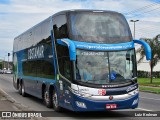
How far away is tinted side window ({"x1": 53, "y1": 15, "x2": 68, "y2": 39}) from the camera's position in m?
14.0

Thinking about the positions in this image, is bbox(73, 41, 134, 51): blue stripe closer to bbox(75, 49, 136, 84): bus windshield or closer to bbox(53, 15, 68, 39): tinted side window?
bbox(75, 49, 136, 84): bus windshield

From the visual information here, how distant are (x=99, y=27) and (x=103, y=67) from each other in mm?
1538

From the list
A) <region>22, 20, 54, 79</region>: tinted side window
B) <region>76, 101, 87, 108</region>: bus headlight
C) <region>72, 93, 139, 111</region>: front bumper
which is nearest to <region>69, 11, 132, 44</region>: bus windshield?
<region>72, 93, 139, 111</region>: front bumper

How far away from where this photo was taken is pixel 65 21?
14062mm

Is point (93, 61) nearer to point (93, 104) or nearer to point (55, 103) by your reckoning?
point (93, 104)

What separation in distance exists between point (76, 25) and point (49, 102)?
415 cm

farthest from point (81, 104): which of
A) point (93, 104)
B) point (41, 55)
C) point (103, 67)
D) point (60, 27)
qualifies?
point (41, 55)

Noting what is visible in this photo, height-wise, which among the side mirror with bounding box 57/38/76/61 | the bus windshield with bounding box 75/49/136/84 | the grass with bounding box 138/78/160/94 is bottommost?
the grass with bounding box 138/78/160/94

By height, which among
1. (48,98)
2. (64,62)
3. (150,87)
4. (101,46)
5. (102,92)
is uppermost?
(101,46)

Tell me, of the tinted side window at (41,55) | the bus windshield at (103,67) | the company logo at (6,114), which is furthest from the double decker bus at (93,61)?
the company logo at (6,114)

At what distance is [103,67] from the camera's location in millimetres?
13273

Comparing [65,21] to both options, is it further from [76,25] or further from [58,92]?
[58,92]

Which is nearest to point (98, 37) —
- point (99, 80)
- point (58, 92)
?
point (99, 80)

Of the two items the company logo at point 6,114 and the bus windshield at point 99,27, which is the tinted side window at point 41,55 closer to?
the bus windshield at point 99,27
